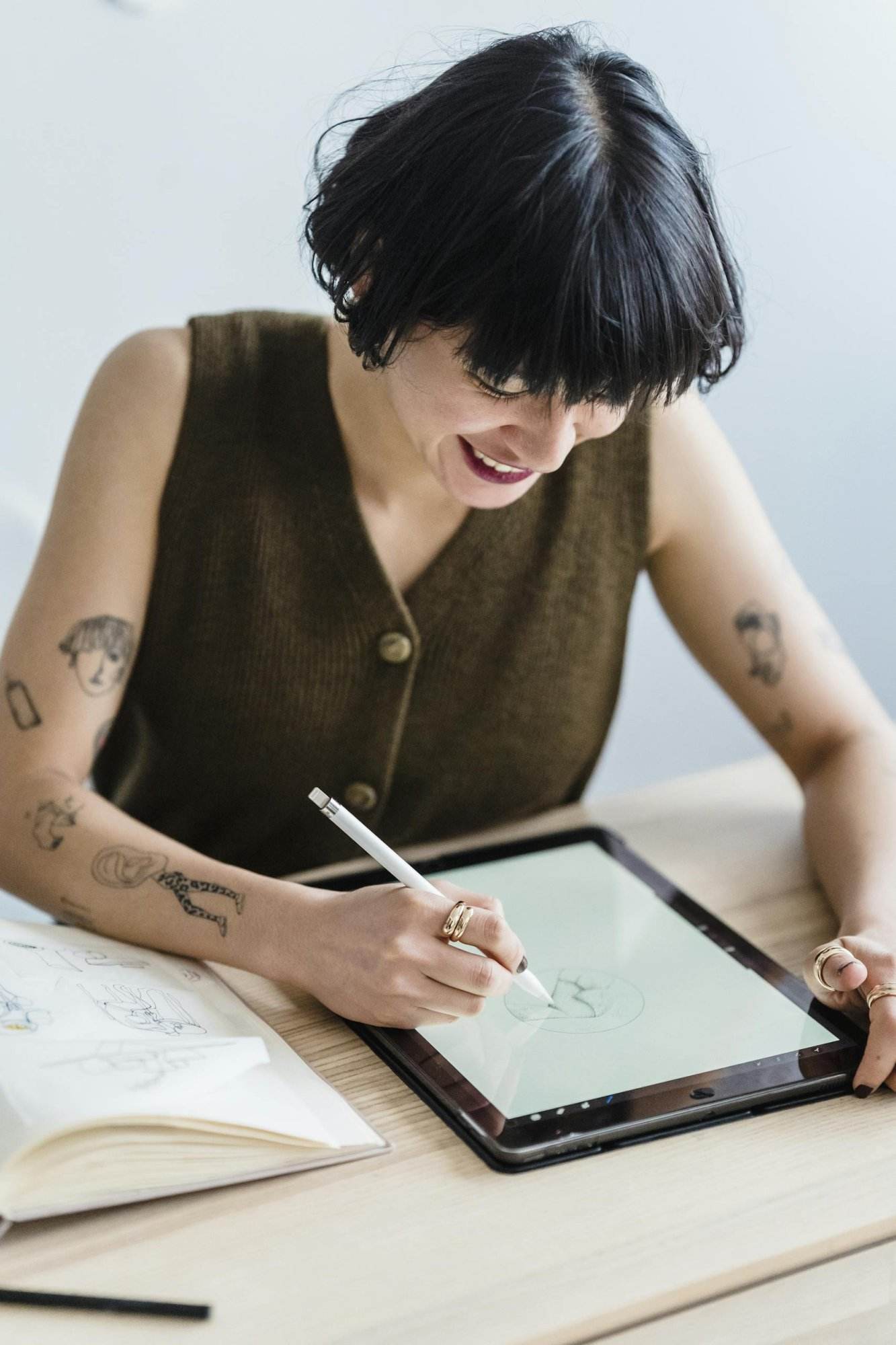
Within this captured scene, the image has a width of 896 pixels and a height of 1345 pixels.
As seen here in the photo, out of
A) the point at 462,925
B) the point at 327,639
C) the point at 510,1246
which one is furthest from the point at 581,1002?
the point at 327,639

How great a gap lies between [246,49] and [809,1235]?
4.35ft

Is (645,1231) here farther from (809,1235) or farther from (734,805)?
(734,805)

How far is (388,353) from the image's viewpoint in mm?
956

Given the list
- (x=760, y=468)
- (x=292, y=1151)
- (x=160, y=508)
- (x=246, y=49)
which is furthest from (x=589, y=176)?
(x=760, y=468)

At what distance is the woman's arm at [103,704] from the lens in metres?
0.98

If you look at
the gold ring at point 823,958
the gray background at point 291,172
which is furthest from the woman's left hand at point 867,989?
the gray background at point 291,172

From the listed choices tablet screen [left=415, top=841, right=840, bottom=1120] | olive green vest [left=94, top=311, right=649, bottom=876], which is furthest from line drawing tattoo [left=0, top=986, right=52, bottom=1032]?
olive green vest [left=94, top=311, right=649, bottom=876]

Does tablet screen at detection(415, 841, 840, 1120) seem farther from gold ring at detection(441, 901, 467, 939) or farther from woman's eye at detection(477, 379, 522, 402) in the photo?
woman's eye at detection(477, 379, 522, 402)

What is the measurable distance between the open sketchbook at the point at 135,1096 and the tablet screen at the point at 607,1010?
105 mm

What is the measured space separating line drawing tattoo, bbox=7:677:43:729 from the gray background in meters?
0.54

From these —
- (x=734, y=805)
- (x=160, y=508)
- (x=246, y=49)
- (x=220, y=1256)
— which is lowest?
(x=734, y=805)

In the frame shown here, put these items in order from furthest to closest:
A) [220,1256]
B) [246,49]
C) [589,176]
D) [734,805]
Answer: [246,49] → [734,805] → [589,176] → [220,1256]

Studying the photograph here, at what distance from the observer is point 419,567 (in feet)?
4.22

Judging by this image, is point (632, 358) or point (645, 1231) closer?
point (645, 1231)
